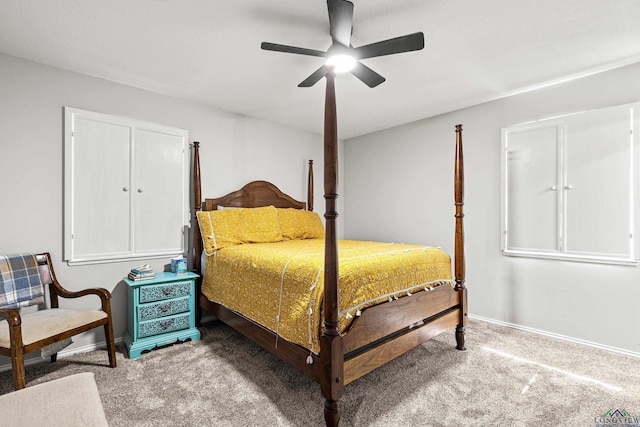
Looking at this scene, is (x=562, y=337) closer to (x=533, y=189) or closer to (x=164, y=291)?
(x=533, y=189)

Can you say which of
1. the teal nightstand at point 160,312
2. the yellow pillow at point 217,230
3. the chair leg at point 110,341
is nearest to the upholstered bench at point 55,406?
the chair leg at point 110,341

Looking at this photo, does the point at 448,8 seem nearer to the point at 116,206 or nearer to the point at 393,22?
the point at 393,22

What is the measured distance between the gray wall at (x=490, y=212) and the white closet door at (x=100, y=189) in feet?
10.3

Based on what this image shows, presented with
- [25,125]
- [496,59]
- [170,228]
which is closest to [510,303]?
[496,59]

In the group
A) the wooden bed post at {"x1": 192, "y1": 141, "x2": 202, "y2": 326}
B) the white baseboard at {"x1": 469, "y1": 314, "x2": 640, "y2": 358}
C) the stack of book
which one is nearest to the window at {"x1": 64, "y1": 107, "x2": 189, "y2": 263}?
the wooden bed post at {"x1": 192, "y1": 141, "x2": 202, "y2": 326}

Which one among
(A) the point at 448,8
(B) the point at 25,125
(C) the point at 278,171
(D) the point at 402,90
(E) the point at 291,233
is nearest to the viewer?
(A) the point at 448,8

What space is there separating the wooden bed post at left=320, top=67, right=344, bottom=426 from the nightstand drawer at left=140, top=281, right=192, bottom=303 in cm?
179

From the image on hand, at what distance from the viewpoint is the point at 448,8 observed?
1885mm

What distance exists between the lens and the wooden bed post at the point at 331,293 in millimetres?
1648

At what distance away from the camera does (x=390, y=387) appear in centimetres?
212

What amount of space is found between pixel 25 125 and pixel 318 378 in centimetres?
301

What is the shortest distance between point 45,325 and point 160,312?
83 cm

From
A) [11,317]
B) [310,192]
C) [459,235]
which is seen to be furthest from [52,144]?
[459,235]

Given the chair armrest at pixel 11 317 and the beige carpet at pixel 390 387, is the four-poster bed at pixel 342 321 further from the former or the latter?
the chair armrest at pixel 11 317
